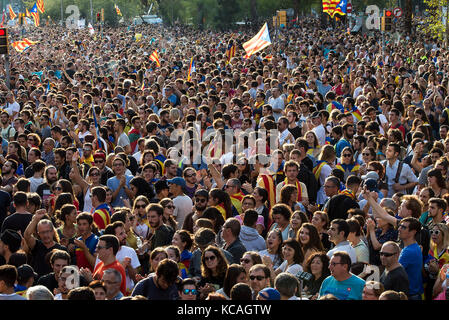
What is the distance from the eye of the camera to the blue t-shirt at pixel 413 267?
7883 mm

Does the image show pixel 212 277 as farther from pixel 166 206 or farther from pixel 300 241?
pixel 166 206

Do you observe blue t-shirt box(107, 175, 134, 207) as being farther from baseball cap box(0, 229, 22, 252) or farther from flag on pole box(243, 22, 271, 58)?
flag on pole box(243, 22, 271, 58)

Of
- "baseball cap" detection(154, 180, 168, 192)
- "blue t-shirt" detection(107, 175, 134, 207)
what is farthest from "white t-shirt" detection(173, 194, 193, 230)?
"blue t-shirt" detection(107, 175, 134, 207)

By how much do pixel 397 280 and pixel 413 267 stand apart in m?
0.52

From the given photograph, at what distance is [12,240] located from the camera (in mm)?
8406

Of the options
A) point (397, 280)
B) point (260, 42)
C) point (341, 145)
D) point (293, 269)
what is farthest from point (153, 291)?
point (260, 42)

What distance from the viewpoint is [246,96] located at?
1795 cm

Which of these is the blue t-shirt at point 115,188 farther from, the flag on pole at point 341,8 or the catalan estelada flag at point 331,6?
the flag on pole at point 341,8

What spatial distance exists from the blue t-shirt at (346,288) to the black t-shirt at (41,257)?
2.82 m

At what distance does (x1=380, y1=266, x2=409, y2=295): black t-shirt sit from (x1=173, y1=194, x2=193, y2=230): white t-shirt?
3301 mm

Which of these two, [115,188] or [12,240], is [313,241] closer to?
[12,240]

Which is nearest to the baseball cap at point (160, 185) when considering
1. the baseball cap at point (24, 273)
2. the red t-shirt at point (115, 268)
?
the red t-shirt at point (115, 268)

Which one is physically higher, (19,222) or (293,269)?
(19,222)
